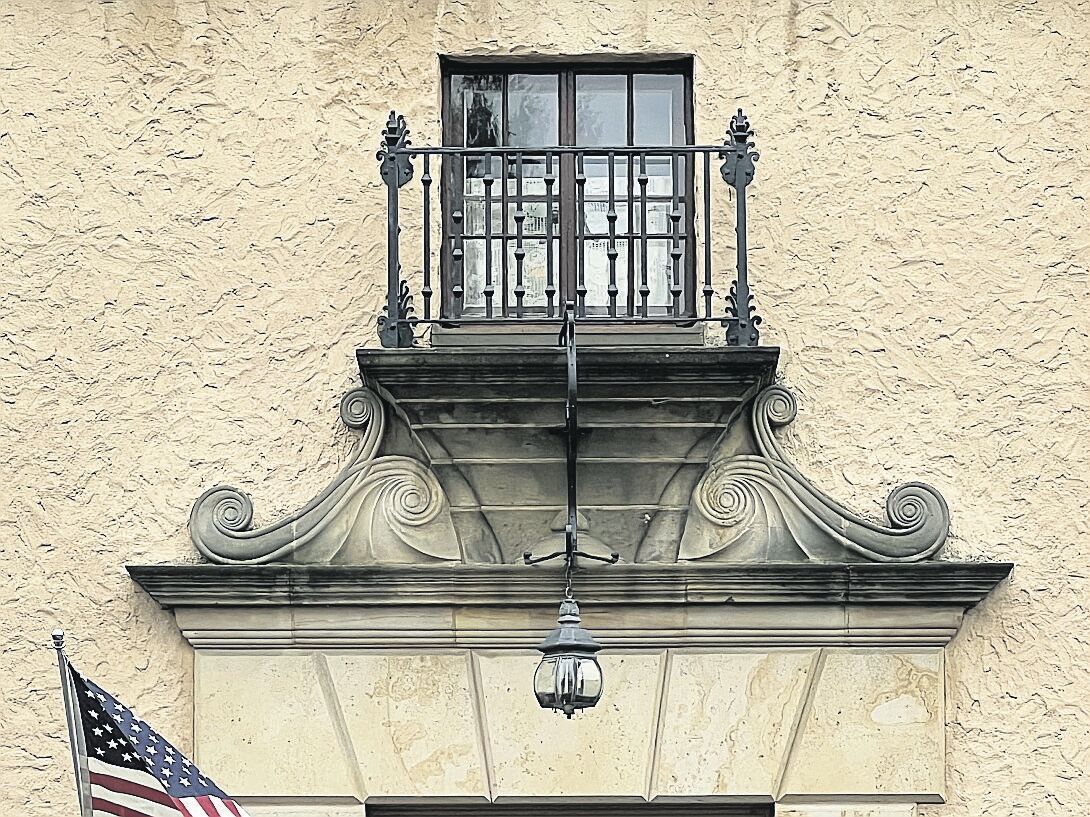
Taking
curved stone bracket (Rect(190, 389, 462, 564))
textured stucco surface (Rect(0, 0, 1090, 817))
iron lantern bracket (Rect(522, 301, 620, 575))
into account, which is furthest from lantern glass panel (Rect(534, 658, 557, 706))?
textured stucco surface (Rect(0, 0, 1090, 817))

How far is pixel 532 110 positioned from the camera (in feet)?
32.0

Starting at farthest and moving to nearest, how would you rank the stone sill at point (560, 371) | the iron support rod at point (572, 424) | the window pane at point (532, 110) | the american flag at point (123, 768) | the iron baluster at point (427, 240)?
1. the window pane at point (532, 110)
2. the iron baluster at point (427, 240)
3. the stone sill at point (560, 371)
4. the iron support rod at point (572, 424)
5. the american flag at point (123, 768)

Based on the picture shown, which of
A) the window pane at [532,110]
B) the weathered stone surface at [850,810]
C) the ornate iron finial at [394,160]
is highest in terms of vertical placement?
the window pane at [532,110]

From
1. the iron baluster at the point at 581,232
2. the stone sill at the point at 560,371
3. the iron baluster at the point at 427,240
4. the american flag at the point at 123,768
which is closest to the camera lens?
the american flag at the point at 123,768

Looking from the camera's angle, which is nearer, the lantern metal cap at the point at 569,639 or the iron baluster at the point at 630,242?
the lantern metal cap at the point at 569,639

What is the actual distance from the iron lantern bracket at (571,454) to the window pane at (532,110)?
36.2 inches

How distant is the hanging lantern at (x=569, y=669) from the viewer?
8172 mm

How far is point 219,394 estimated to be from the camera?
30.8 feet

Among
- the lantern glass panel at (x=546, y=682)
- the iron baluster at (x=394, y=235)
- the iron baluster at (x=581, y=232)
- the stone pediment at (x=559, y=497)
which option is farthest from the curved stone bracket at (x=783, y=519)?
the iron baluster at (x=394, y=235)

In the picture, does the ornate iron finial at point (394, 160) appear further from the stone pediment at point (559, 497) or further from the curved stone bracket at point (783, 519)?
the curved stone bracket at point (783, 519)

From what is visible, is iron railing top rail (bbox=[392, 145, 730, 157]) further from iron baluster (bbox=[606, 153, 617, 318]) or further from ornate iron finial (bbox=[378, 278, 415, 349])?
ornate iron finial (bbox=[378, 278, 415, 349])

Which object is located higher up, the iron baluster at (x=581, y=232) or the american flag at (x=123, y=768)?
the iron baluster at (x=581, y=232)

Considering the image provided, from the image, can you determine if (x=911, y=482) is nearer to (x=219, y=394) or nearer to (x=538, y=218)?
(x=538, y=218)

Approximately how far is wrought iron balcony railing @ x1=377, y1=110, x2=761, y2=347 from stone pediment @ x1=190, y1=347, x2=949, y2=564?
0.38m
